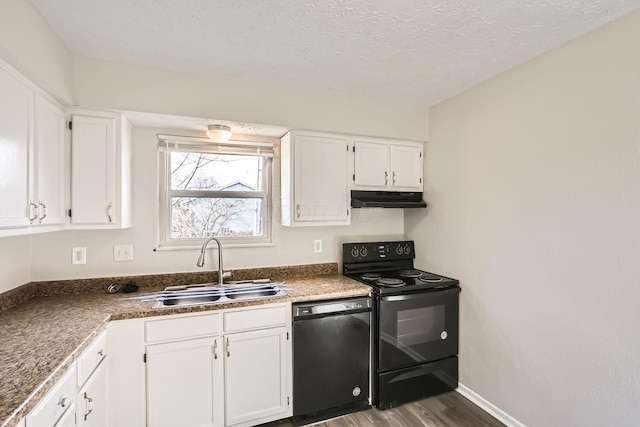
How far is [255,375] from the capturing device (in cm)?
203

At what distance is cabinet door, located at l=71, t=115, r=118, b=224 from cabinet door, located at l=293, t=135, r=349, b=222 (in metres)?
1.26

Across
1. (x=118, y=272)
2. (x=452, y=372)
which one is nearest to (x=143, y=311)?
(x=118, y=272)

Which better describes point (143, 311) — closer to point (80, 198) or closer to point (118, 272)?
point (118, 272)

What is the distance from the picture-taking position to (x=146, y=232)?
93.0 inches

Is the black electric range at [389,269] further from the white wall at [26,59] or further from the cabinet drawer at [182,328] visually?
the white wall at [26,59]

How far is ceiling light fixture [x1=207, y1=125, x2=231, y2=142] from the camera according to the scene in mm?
2318

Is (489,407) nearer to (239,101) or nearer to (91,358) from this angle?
(91,358)

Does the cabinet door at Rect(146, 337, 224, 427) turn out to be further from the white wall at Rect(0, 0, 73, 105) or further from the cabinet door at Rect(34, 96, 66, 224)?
the white wall at Rect(0, 0, 73, 105)

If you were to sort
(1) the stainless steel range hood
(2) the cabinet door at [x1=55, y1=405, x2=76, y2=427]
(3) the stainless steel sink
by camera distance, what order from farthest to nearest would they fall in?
(1) the stainless steel range hood
(3) the stainless steel sink
(2) the cabinet door at [x1=55, y1=405, x2=76, y2=427]

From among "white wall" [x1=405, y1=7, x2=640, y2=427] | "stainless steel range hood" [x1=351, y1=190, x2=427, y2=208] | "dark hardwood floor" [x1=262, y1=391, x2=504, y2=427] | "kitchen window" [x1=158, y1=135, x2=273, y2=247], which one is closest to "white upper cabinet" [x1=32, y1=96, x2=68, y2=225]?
"kitchen window" [x1=158, y1=135, x2=273, y2=247]

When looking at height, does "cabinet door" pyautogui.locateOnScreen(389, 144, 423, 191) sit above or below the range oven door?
above

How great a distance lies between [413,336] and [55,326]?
7.45ft

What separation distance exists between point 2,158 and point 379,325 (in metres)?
2.33

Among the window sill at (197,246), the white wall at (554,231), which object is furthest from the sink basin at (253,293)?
the white wall at (554,231)
